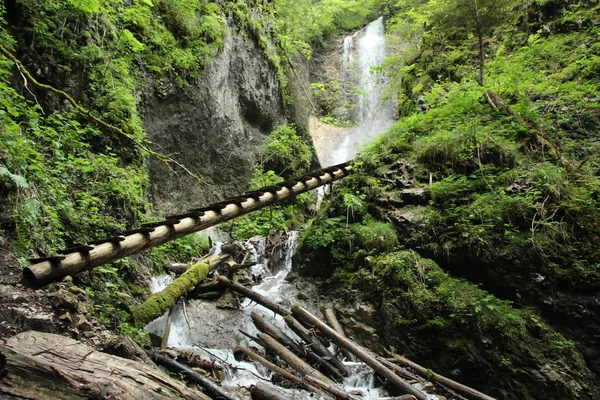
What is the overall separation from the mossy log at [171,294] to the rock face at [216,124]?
3.16 m

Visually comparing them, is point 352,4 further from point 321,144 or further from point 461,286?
point 461,286

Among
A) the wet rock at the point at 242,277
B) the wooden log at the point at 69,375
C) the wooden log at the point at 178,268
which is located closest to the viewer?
the wooden log at the point at 69,375

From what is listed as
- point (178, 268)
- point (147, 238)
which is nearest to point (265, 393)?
point (147, 238)

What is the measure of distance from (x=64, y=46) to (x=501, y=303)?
992 centimetres

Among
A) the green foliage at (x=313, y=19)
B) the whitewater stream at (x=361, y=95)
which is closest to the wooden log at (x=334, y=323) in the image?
the whitewater stream at (x=361, y=95)

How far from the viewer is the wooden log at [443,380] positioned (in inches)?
208

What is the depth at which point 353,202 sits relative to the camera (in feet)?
27.9

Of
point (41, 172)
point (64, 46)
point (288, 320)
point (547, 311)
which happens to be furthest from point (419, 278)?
point (64, 46)

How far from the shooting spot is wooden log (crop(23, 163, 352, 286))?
12.8 feet

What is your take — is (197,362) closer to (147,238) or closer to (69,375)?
(147,238)

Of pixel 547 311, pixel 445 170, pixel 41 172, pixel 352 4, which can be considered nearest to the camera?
pixel 41 172

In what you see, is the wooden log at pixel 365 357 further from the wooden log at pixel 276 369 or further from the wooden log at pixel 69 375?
the wooden log at pixel 69 375

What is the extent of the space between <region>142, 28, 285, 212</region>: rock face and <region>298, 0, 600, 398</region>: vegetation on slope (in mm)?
4926

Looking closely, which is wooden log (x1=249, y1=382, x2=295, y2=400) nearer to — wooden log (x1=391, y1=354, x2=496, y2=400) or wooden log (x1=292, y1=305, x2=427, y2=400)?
wooden log (x1=292, y1=305, x2=427, y2=400)
